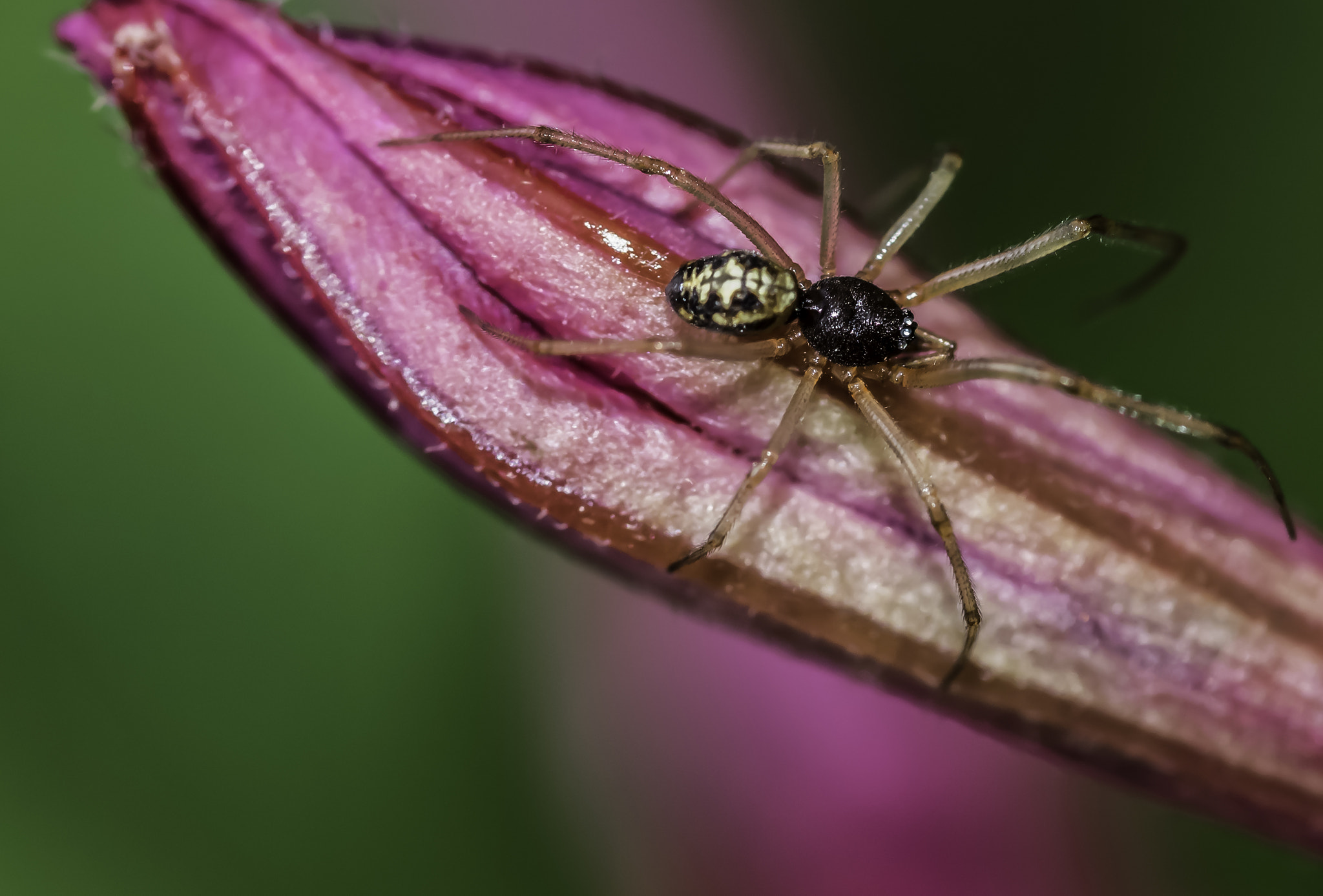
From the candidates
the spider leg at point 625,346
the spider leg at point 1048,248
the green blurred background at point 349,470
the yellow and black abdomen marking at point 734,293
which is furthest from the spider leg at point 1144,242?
the spider leg at point 625,346

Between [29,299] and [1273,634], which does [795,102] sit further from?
[1273,634]

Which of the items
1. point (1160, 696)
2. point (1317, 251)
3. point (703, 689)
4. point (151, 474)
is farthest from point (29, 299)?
point (1317, 251)

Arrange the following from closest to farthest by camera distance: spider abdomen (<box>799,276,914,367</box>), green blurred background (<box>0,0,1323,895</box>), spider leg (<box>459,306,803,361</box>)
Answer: spider leg (<box>459,306,803,361</box>), spider abdomen (<box>799,276,914,367</box>), green blurred background (<box>0,0,1323,895</box>)

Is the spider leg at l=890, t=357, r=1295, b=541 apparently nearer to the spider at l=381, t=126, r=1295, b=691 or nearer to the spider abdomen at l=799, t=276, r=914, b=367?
the spider at l=381, t=126, r=1295, b=691

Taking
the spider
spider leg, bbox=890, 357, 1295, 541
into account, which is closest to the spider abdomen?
the spider

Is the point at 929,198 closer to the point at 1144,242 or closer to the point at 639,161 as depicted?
the point at 1144,242

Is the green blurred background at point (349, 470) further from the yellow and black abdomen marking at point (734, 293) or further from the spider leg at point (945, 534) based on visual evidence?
the spider leg at point (945, 534)

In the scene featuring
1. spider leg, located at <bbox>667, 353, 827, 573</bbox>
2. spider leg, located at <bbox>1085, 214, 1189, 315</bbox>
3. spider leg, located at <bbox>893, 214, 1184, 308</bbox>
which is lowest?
spider leg, located at <bbox>667, 353, 827, 573</bbox>
